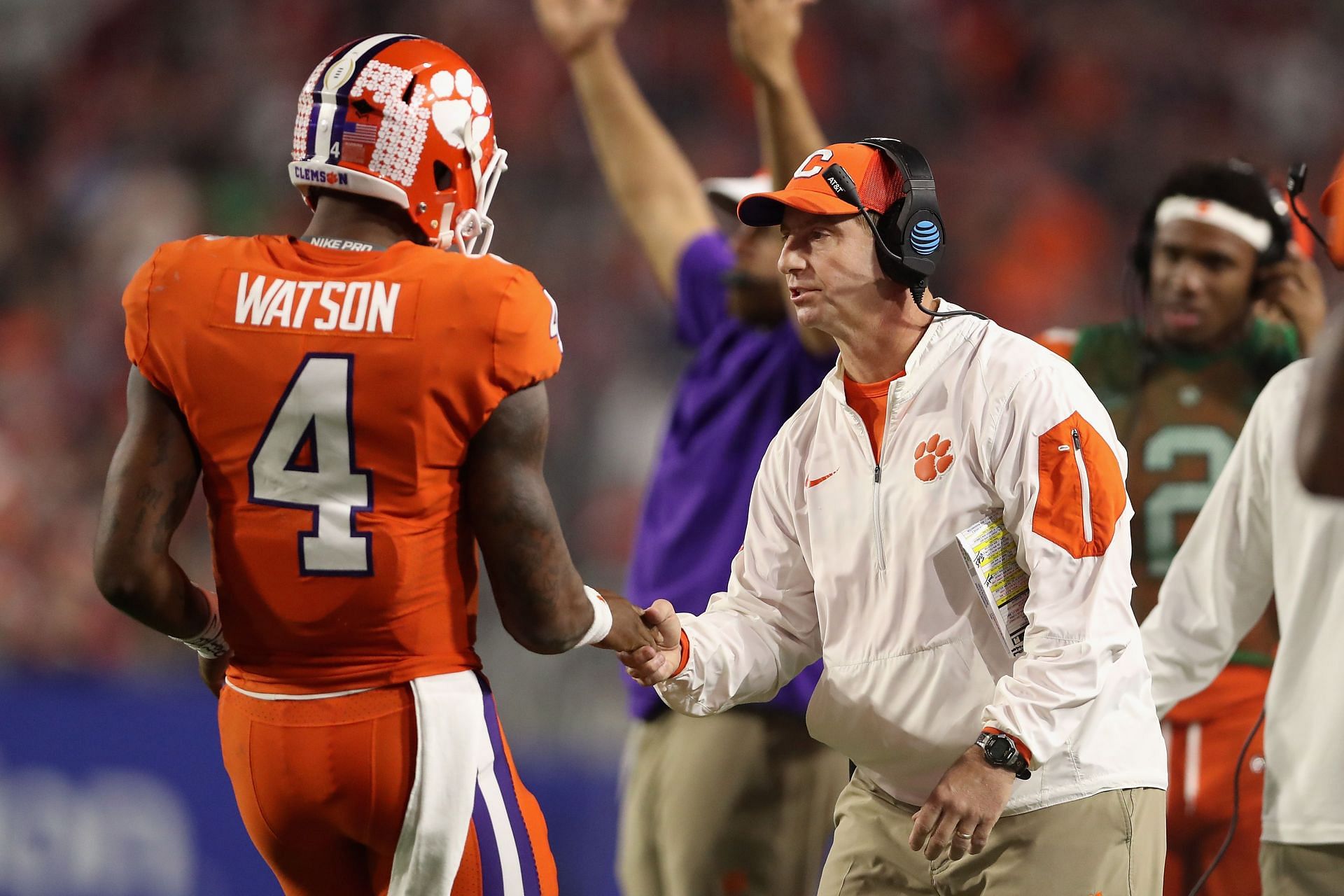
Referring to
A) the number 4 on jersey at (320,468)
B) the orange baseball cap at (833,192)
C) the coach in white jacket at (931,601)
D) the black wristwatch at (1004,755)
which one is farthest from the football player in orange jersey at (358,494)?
the black wristwatch at (1004,755)

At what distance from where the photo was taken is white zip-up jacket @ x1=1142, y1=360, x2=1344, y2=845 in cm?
315

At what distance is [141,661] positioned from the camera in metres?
7.14

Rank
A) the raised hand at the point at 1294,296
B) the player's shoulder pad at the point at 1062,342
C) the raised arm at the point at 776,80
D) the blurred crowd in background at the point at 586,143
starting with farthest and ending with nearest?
the blurred crowd in background at the point at 586,143, the player's shoulder pad at the point at 1062,342, the raised hand at the point at 1294,296, the raised arm at the point at 776,80

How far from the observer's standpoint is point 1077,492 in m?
2.59

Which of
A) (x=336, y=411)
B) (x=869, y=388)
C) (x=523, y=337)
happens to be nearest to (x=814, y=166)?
(x=869, y=388)

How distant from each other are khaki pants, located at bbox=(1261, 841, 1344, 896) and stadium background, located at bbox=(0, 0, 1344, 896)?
4.27m

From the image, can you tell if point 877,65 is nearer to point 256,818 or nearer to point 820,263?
point 820,263

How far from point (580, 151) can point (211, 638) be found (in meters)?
6.97

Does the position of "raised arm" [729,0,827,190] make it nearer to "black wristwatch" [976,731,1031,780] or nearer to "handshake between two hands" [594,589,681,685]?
"handshake between two hands" [594,589,681,685]

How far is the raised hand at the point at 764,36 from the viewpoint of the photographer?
3990 mm

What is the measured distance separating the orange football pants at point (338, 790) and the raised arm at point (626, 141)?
259 cm

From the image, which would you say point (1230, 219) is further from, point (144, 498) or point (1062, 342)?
point (144, 498)

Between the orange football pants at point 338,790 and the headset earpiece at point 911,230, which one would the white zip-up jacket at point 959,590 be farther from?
the orange football pants at point 338,790

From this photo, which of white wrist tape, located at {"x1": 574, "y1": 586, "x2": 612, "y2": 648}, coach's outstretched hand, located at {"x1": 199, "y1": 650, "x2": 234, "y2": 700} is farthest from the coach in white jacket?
coach's outstretched hand, located at {"x1": 199, "y1": 650, "x2": 234, "y2": 700}
